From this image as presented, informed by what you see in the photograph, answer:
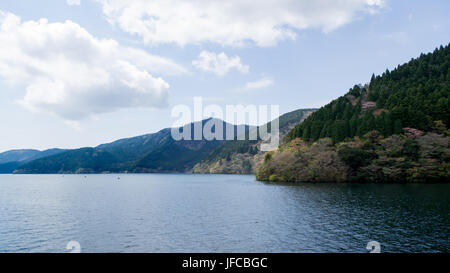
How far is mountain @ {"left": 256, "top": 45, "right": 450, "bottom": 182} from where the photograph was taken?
243ft

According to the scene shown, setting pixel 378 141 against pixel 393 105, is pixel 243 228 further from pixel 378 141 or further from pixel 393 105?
pixel 393 105

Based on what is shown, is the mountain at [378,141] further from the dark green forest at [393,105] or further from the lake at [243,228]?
the lake at [243,228]

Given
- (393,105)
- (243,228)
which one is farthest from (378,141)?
(243,228)

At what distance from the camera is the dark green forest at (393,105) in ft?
266

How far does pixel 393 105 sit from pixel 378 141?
16815 mm

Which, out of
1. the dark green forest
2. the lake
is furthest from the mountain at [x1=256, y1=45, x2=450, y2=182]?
the lake

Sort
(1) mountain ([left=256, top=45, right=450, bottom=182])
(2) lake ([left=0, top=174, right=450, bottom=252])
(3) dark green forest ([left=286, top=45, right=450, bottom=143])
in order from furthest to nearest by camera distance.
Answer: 1. (3) dark green forest ([left=286, top=45, right=450, bottom=143])
2. (1) mountain ([left=256, top=45, right=450, bottom=182])
3. (2) lake ([left=0, top=174, right=450, bottom=252])

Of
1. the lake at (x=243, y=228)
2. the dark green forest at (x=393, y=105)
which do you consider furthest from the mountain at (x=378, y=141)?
the lake at (x=243, y=228)

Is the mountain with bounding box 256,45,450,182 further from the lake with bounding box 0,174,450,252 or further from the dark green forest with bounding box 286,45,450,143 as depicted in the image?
the lake with bounding box 0,174,450,252

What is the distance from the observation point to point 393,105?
88.8 meters

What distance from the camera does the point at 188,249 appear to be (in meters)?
21.2
